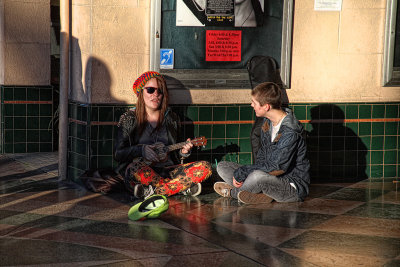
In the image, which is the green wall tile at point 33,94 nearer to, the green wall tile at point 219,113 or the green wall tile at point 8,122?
the green wall tile at point 8,122

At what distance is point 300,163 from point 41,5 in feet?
18.3

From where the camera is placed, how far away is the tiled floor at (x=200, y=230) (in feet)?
15.5

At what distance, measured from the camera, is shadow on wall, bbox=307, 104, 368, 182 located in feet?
26.4

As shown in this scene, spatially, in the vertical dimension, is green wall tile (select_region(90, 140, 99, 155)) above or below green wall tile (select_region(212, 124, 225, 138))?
below

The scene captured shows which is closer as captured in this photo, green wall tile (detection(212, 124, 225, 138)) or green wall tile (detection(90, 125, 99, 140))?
green wall tile (detection(90, 125, 99, 140))

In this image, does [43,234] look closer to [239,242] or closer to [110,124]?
[239,242]

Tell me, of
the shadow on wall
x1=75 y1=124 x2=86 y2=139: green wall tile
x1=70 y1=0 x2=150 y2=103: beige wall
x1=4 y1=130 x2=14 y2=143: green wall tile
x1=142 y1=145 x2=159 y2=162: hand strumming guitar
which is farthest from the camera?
x1=4 y1=130 x2=14 y2=143: green wall tile

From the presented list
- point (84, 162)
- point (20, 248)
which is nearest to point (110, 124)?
point (84, 162)

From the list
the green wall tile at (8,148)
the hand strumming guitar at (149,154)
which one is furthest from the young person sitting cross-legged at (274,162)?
the green wall tile at (8,148)

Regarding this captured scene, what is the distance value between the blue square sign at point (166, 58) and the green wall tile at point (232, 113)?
3.03 feet

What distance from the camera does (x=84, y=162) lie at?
753 centimetres

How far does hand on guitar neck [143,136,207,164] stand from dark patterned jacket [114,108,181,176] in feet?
0.35

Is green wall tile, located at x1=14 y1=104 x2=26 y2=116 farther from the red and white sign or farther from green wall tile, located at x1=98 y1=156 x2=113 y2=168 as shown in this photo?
the red and white sign

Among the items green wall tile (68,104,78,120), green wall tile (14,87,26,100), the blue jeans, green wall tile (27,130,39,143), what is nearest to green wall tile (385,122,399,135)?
the blue jeans
